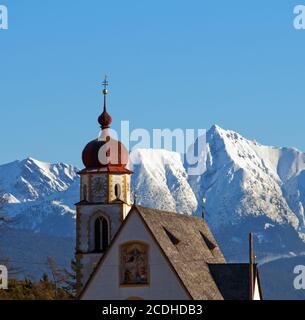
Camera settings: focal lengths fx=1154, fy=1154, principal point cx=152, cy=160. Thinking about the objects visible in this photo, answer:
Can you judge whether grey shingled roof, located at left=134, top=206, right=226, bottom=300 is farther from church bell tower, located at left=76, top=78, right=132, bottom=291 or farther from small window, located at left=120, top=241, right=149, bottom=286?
church bell tower, located at left=76, top=78, right=132, bottom=291

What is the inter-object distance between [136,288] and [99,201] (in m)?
33.5

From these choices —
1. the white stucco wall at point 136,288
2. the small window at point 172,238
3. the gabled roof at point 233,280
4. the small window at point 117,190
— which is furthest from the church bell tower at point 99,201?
the white stucco wall at point 136,288

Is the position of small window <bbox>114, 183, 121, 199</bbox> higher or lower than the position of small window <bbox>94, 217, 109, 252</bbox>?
higher

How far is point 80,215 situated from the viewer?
92688 mm

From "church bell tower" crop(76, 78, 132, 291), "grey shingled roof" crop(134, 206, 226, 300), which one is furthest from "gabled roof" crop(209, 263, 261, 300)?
"church bell tower" crop(76, 78, 132, 291)

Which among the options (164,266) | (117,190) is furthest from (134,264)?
(117,190)

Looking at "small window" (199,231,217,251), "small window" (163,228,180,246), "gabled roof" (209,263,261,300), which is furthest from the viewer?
"small window" (199,231,217,251)

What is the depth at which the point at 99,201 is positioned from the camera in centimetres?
9294

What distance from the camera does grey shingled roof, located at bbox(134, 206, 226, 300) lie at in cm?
5984

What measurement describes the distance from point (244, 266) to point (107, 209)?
2909 cm

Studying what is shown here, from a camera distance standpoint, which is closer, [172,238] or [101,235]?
[172,238]

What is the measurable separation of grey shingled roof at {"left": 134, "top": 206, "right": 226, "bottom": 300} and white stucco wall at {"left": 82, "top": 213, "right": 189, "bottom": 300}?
414 millimetres

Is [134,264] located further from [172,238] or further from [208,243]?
[208,243]

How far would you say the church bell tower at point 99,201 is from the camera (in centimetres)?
9050
